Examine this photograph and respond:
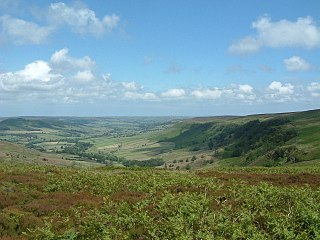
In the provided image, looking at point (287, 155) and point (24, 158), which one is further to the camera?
point (287, 155)

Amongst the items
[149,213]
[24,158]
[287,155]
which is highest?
[149,213]

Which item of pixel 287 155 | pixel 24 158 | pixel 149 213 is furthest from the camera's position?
pixel 287 155

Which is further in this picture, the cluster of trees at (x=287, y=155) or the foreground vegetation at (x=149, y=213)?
the cluster of trees at (x=287, y=155)

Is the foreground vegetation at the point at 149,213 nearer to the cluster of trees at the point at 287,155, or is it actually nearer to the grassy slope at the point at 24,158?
the grassy slope at the point at 24,158

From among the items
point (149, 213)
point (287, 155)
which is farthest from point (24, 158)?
point (149, 213)

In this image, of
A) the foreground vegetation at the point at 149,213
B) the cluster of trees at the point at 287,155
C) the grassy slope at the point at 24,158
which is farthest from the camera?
the cluster of trees at the point at 287,155

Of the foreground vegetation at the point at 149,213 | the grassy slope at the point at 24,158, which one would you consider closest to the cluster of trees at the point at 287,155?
the grassy slope at the point at 24,158

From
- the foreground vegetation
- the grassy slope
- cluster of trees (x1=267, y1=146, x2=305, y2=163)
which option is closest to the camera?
the foreground vegetation

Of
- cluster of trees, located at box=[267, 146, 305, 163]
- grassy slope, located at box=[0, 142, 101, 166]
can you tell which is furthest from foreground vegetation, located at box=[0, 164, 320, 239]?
cluster of trees, located at box=[267, 146, 305, 163]

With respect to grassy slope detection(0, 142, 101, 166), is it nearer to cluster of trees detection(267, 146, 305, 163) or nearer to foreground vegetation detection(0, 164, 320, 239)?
foreground vegetation detection(0, 164, 320, 239)

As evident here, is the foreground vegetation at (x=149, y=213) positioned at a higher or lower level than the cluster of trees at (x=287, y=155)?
higher

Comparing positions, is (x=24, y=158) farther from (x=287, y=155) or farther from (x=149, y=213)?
(x=149, y=213)

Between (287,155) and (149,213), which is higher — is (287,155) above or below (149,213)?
below

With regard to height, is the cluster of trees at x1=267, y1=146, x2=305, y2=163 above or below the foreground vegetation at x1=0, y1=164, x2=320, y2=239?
below
